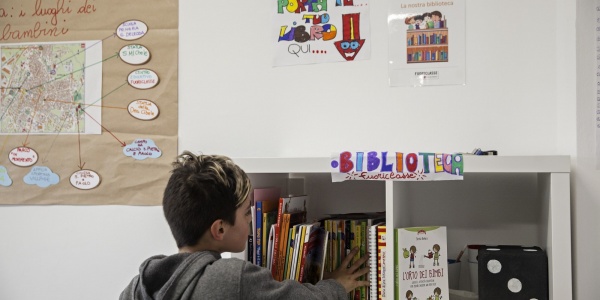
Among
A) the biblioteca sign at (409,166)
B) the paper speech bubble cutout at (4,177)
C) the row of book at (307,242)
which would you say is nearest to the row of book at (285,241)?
the row of book at (307,242)

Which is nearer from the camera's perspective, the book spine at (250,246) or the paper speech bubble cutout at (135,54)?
the book spine at (250,246)

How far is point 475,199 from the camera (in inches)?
69.0

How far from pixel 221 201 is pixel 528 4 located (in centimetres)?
103

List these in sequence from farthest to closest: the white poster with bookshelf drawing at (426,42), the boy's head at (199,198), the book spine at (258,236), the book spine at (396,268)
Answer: the white poster with bookshelf drawing at (426,42) → the book spine at (258,236) → the book spine at (396,268) → the boy's head at (199,198)

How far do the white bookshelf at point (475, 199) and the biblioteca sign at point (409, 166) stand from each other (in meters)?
0.03

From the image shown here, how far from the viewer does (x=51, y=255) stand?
2.10 metres

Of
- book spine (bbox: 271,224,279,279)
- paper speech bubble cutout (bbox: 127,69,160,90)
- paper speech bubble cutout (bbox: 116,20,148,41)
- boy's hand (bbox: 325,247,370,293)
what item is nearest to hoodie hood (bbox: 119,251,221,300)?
book spine (bbox: 271,224,279,279)

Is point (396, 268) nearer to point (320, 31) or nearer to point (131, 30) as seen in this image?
point (320, 31)

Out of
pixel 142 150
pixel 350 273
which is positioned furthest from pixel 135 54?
pixel 350 273

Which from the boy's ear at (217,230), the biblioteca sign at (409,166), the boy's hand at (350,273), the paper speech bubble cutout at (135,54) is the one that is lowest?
the boy's hand at (350,273)

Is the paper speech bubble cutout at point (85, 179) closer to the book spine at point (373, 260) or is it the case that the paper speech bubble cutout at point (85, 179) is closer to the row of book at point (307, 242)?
the row of book at point (307, 242)

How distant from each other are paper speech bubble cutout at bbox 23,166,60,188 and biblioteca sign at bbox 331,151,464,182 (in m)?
1.13

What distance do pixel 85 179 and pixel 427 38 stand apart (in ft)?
3.93

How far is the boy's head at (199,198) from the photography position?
135 cm
